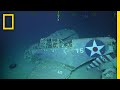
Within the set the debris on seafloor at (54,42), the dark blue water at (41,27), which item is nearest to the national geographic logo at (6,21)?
the dark blue water at (41,27)

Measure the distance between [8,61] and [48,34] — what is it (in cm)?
33

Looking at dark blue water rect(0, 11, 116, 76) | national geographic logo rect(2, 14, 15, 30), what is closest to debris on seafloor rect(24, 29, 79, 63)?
dark blue water rect(0, 11, 116, 76)

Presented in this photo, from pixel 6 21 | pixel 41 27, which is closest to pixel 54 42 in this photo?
pixel 41 27

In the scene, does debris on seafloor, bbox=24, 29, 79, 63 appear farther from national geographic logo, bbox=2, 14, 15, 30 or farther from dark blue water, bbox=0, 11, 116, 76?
national geographic logo, bbox=2, 14, 15, 30

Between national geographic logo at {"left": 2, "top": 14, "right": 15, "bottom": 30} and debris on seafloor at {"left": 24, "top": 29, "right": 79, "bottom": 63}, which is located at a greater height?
national geographic logo at {"left": 2, "top": 14, "right": 15, "bottom": 30}

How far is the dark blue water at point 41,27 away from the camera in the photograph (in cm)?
562

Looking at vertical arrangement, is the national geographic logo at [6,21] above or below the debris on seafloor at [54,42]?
above

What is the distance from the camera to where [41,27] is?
563 centimetres

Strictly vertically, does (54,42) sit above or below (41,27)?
below

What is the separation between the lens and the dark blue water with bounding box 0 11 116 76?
562 centimetres

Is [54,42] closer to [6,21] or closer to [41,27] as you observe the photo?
[41,27]

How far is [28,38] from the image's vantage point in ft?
18.5

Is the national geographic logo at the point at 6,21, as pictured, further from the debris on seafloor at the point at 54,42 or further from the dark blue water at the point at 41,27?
the debris on seafloor at the point at 54,42
